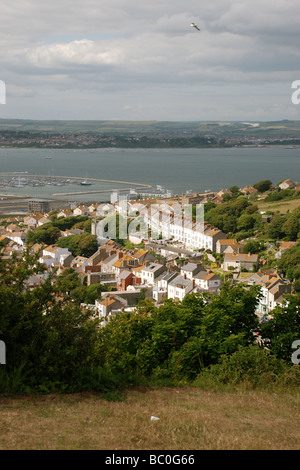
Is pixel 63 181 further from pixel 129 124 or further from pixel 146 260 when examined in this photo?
pixel 129 124

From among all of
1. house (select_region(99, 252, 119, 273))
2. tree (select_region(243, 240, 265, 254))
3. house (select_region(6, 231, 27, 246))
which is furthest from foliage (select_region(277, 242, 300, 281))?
house (select_region(6, 231, 27, 246))

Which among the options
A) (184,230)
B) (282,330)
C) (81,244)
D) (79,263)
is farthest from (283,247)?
(282,330)

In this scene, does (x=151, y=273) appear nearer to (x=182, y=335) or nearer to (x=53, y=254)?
(x=53, y=254)

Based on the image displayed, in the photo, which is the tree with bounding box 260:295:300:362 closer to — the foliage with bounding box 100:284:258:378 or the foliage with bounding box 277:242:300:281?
the foliage with bounding box 100:284:258:378

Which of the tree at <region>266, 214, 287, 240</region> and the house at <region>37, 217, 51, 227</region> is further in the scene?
the house at <region>37, 217, 51, 227</region>

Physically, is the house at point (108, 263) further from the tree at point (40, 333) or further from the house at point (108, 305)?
the tree at point (40, 333)
